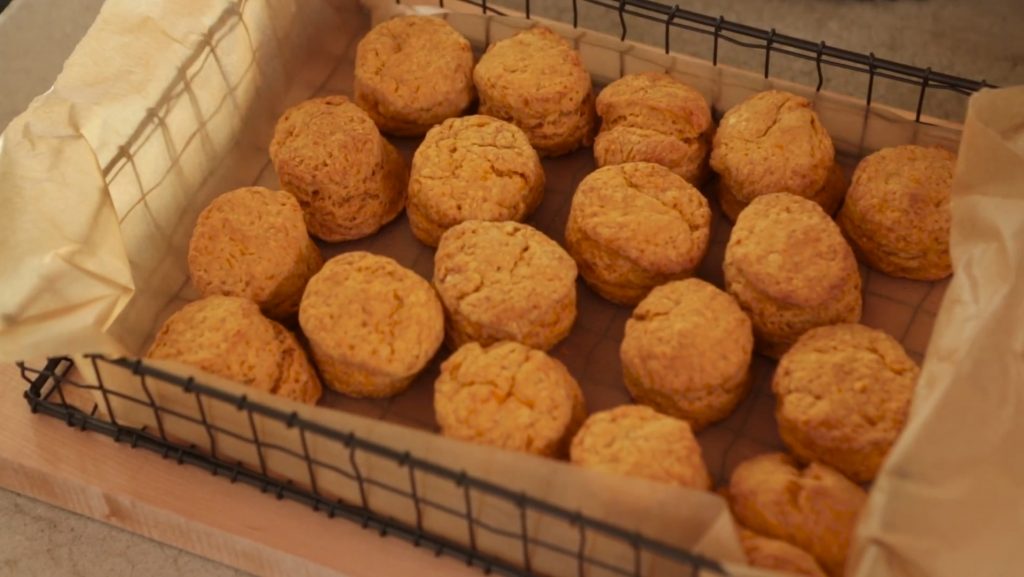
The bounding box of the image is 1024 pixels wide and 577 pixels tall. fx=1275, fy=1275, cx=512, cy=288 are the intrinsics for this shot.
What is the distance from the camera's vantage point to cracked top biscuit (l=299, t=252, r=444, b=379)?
133 cm

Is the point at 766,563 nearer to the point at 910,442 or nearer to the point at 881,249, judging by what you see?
the point at 910,442

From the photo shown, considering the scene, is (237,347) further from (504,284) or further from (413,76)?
(413,76)

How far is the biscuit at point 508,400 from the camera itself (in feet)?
4.09

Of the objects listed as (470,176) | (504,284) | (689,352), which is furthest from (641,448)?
(470,176)

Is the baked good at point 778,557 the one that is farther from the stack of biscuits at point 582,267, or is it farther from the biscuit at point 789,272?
the biscuit at point 789,272

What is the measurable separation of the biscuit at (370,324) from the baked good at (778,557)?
0.40 metres

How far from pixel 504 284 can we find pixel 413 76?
0.38 m

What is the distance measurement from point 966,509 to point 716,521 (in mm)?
240

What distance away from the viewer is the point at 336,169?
58.7 inches

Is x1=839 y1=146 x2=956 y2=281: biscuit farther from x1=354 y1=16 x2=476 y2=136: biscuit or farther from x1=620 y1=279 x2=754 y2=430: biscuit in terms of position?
x1=354 y1=16 x2=476 y2=136: biscuit

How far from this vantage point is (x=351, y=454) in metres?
1.22

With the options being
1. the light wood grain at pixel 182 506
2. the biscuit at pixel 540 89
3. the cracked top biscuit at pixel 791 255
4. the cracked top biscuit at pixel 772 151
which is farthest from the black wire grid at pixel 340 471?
the biscuit at pixel 540 89

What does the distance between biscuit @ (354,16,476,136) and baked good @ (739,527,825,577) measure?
0.71 metres

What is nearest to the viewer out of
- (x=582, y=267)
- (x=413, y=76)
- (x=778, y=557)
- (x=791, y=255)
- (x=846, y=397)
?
(x=778, y=557)
